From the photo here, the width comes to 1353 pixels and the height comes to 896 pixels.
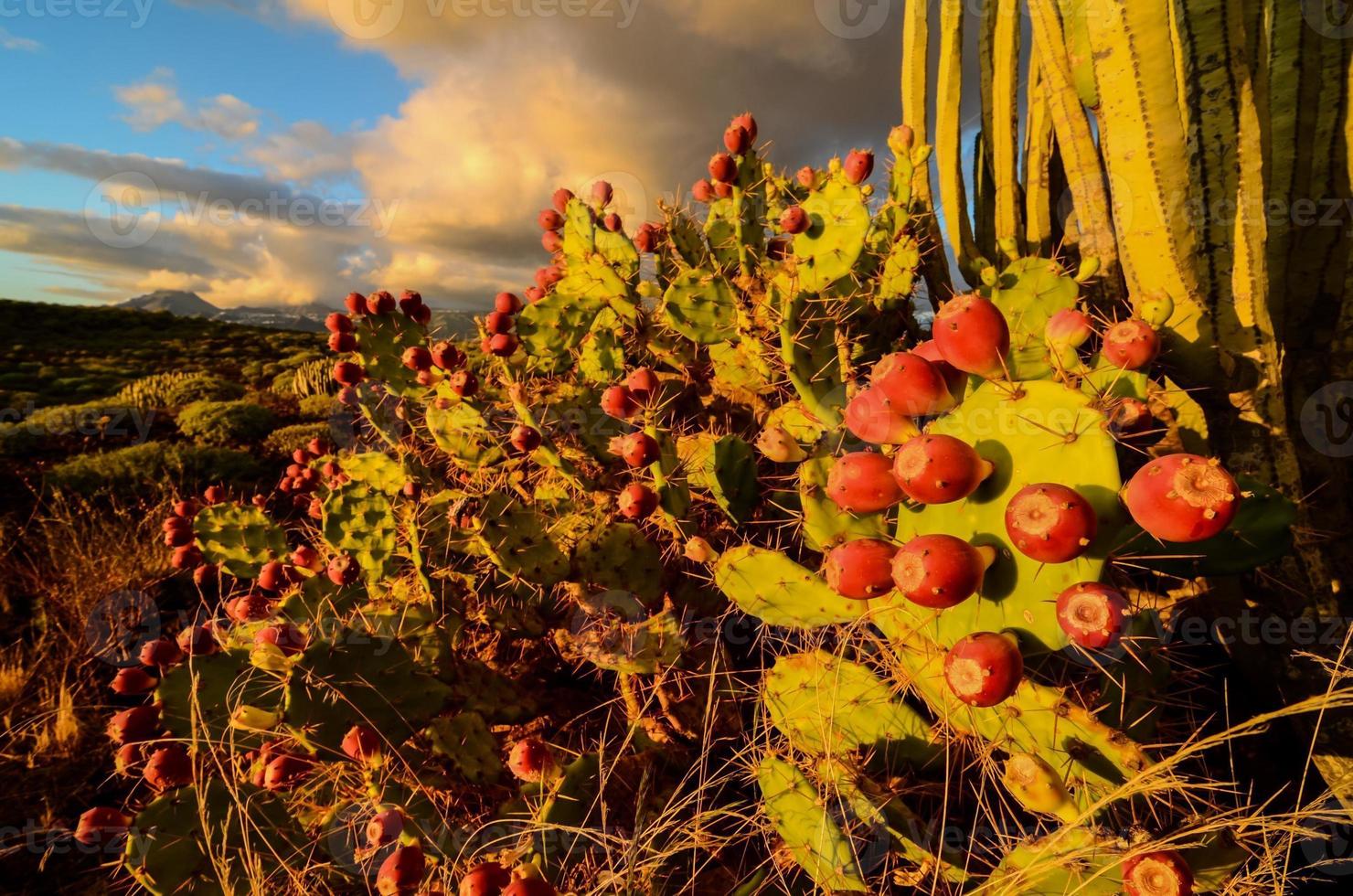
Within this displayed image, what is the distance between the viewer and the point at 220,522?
278 cm

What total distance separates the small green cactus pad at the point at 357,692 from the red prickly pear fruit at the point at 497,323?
1.41m

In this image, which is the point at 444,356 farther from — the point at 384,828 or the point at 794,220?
the point at 384,828

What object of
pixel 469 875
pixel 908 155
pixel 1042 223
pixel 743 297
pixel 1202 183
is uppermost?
pixel 908 155

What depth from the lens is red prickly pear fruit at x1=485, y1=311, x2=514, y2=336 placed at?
2.87 metres

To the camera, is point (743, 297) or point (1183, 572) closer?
point (1183, 572)

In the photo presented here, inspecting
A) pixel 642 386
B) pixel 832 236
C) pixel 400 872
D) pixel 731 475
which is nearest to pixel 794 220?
pixel 832 236

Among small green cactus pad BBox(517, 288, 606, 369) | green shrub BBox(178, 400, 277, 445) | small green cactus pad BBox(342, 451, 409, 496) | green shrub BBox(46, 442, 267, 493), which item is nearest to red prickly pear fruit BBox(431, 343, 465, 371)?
small green cactus pad BBox(517, 288, 606, 369)

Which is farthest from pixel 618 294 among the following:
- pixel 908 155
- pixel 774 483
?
pixel 908 155

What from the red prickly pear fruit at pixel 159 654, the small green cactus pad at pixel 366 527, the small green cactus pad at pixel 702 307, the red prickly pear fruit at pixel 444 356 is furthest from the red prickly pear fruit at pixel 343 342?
the small green cactus pad at pixel 702 307

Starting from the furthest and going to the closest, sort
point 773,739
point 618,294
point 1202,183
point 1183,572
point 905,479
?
point 618,294, point 773,739, point 1202,183, point 1183,572, point 905,479

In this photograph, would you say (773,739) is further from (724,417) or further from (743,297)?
(743,297)

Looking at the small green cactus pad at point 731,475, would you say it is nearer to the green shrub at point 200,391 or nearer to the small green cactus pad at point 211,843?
the small green cactus pad at point 211,843

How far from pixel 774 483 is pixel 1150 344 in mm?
1350

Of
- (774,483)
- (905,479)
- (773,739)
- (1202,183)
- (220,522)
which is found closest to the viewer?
(905,479)
